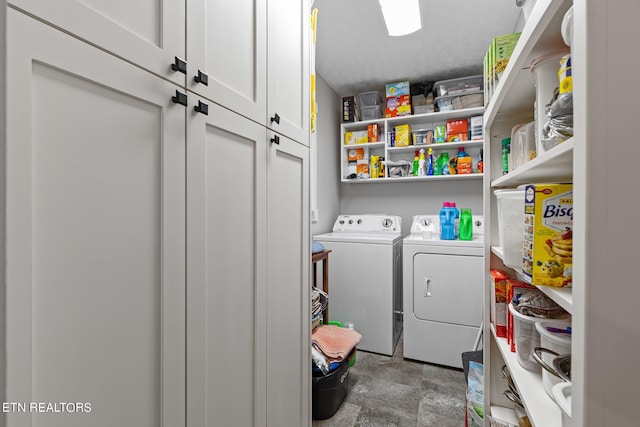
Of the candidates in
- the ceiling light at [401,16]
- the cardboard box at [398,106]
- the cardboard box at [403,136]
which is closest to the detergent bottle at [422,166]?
the cardboard box at [403,136]

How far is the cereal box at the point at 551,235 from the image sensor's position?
635 millimetres

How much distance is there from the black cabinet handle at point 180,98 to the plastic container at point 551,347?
105cm

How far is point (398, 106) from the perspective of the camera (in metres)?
3.04

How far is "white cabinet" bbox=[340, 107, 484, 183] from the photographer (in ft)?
9.36

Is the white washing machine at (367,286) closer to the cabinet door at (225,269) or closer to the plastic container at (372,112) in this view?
the plastic container at (372,112)

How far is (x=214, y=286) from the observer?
865 mm

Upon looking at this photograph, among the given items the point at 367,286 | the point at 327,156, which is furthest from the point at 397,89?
the point at 367,286

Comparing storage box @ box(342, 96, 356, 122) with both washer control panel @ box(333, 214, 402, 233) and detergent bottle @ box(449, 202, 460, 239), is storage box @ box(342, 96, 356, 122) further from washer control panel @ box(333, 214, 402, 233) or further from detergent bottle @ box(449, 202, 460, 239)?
detergent bottle @ box(449, 202, 460, 239)

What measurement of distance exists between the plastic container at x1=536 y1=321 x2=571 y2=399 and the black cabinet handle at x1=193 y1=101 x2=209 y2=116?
103 centimetres

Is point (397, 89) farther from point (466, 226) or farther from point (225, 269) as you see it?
point (225, 269)

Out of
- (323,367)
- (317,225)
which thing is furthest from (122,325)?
(317,225)

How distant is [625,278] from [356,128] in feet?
10.2

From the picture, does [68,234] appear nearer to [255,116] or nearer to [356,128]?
[255,116]

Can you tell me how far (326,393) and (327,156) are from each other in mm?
2155
